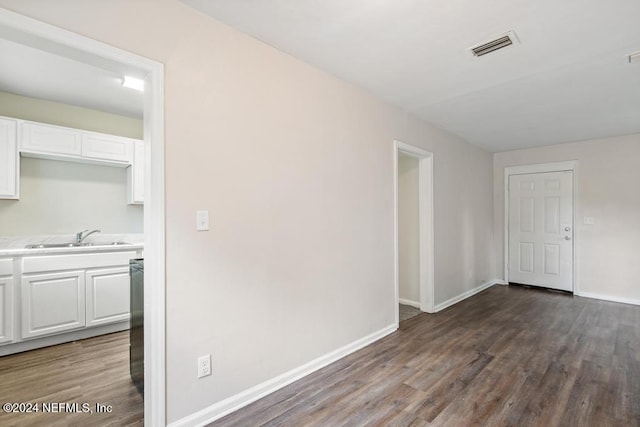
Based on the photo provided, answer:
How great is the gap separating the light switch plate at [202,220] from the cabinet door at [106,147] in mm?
2520

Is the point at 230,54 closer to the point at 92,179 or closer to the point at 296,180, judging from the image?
the point at 296,180

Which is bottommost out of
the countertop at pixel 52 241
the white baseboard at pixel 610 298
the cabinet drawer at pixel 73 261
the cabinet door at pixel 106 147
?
the white baseboard at pixel 610 298

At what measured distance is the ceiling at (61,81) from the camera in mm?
2396

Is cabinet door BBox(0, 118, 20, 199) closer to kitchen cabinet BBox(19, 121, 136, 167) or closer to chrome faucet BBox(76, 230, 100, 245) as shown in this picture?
kitchen cabinet BBox(19, 121, 136, 167)

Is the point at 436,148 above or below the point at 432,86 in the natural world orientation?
below

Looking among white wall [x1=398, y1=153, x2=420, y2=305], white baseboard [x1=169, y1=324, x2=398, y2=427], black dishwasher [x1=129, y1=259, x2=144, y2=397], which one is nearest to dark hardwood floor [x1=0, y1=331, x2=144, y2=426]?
black dishwasher [x1=129, y1=259, x2=144, y2=397]

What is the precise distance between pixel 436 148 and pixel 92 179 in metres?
4.37

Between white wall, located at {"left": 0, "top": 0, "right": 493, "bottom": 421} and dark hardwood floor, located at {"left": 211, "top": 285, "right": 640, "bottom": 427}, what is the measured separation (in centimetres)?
27

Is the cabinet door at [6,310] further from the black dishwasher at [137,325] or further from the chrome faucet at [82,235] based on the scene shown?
the black dishwasher at [137,325]

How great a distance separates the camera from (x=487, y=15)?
6.09 feet

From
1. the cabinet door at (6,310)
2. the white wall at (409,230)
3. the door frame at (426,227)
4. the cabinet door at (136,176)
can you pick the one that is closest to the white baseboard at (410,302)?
the white wall at (409,230)

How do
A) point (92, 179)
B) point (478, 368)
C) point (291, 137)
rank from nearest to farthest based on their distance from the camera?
point (291, 137), point (478, 368), point (92, 179)

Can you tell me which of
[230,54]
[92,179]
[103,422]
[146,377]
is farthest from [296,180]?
[92,179]

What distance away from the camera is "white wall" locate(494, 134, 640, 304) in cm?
438
